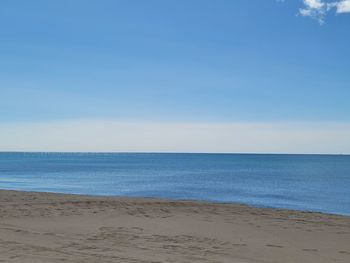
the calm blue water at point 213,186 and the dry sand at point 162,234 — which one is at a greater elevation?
the dry sand at point 162,234

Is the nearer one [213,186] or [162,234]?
[162,234]

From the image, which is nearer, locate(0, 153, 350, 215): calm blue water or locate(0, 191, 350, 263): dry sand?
locate(0, 191, 350, 263): dry sand

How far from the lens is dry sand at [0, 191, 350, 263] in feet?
26.0

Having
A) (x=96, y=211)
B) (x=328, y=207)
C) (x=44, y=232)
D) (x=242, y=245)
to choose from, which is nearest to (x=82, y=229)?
(x=44, y=232)

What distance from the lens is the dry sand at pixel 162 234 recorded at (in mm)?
7934

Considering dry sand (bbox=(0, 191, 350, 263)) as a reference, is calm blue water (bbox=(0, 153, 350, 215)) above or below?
below

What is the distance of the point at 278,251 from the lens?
8703 millimetres

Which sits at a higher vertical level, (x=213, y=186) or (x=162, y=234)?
(x=162, y=234)

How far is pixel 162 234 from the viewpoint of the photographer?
33.7 ft

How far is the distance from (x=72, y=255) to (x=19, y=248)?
1.33 meters

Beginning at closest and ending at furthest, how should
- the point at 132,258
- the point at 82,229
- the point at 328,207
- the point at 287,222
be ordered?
the point at 132,258
the point at 82,229
the point at 287,222
the point at 328,207

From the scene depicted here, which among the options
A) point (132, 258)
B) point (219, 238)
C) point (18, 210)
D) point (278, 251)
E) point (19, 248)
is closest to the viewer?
point (132, 258)

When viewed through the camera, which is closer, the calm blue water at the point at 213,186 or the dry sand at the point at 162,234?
the dry sand at the point at 162,234

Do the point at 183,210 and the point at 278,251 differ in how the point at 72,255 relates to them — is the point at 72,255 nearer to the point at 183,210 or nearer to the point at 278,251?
the point at 278,251
